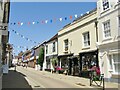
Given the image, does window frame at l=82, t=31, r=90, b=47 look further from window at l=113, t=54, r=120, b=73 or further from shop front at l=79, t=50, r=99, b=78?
window at l=113, t=54, r=120, b=73

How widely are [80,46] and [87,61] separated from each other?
2.59m

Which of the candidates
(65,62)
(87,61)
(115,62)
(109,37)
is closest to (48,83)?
Answer: (115,62)

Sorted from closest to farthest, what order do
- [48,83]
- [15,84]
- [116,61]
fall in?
[15,84] < [48,83] < [116,61]

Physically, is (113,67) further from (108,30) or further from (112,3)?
(112,3)

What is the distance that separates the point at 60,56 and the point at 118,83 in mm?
15729

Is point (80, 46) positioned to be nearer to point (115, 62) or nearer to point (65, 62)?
point (65, 62)

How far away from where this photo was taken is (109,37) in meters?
20.1

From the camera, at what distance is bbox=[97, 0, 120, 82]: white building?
19.2 meters

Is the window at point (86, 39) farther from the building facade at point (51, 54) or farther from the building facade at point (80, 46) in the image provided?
the building facade at point (51, 54)

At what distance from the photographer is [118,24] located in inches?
748

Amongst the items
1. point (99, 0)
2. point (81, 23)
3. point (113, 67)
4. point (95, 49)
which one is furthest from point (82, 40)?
point (113, 67)

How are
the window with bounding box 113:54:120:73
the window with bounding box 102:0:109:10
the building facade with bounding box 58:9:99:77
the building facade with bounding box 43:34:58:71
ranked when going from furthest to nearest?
the building facade with bounding box 43:34:58:71 < the building facade with bounding box 58:9:99:77 < the window with bounding box 102:0:109:10 < the window with bounding box 113:54:120:73

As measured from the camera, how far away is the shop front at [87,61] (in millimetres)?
23336

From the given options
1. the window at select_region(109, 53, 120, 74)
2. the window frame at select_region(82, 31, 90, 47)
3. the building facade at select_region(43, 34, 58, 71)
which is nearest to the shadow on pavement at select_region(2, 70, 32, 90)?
the window at select_region(109, 53, 120, 74)
